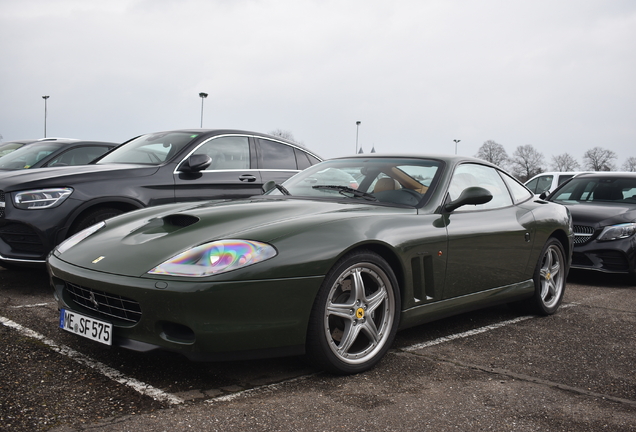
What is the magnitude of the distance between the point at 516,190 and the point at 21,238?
4.18 meters

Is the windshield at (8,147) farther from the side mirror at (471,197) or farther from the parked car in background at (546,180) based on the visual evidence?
the parked car in background at (546,180)

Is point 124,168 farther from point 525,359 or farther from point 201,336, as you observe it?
point 525,359

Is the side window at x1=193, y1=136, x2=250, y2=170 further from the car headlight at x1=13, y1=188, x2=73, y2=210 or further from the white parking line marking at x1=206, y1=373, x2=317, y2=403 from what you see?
the white parking line marking at x1=206, y1=373, x2=317, y2=403

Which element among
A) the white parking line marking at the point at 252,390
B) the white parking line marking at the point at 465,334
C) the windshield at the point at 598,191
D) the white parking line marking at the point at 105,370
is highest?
the windshield at the point at 598,191

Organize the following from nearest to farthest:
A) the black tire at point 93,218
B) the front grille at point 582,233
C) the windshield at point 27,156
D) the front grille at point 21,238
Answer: the front grille at point 21,238, the black tire at point 93,218, the front grille at point 582,233, the windshield at point 27,156

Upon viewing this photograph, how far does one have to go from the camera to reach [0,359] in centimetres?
331

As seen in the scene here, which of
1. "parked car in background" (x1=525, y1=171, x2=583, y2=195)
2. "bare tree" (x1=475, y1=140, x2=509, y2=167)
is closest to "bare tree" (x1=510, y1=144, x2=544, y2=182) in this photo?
"bare tree" (x1=475, y1=140, x2=509, y2=167)

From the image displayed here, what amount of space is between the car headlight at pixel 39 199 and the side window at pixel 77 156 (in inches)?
114

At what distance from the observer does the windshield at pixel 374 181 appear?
4141 millimetres

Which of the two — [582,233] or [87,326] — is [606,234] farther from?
[87,326]

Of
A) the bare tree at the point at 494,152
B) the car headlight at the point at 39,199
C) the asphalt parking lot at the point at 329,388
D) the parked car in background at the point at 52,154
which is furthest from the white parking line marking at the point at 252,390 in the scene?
the bare tree at the point at 494,152

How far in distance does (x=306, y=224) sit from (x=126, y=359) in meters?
1.28

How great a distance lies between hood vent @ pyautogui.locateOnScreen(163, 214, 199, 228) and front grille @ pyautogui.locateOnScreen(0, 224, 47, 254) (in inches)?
79.9

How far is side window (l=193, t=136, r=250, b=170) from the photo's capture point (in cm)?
638
